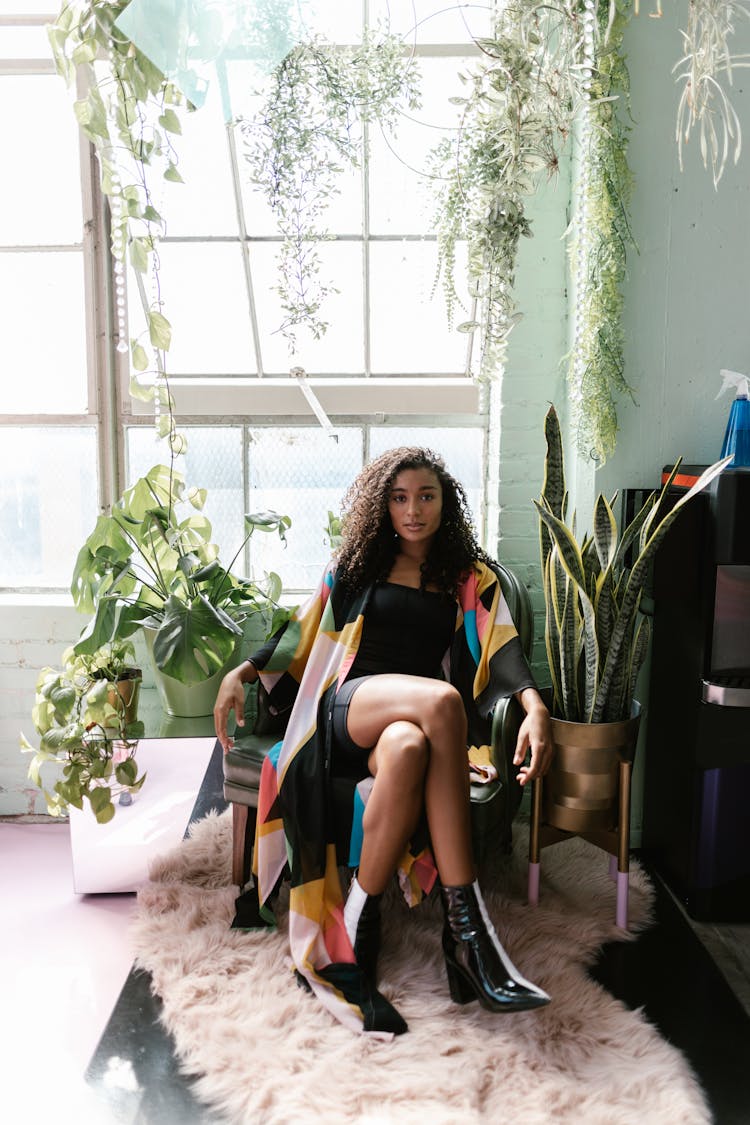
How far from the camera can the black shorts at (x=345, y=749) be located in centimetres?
221

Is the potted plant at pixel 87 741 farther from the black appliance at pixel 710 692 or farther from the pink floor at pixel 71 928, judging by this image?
the black appliance at pixel 710 692

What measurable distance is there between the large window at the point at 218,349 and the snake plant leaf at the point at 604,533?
866 millimetres

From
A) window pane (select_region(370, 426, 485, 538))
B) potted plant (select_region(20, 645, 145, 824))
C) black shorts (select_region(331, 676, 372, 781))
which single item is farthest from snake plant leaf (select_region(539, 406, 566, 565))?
potted plant (select_region(20, 645, 145, 824))

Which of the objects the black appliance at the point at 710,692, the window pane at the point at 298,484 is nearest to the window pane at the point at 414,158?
the window pane at the point at 298,484

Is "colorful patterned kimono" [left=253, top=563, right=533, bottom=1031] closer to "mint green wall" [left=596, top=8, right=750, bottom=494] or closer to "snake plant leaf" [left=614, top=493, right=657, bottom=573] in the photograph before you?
"snake plant leaf" [left=614, top=493, right=657, bottom=573]

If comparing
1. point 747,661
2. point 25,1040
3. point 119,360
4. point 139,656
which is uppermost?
point 119,360

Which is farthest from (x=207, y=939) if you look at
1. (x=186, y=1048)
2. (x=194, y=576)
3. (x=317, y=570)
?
(x=317, y=570)

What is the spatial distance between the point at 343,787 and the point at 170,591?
967 millimetres

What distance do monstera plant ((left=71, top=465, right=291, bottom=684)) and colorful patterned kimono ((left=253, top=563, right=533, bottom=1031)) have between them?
212 millimetres

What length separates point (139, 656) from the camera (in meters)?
3.14

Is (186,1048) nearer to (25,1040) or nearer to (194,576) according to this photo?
(25,1040)

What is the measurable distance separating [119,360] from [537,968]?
2.42 metres

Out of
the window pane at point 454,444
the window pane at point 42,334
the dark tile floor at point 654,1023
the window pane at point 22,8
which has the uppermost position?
the window pane at point 22,8

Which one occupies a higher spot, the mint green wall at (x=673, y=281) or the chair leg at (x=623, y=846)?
the mint green wall at (x=673, y=281)
